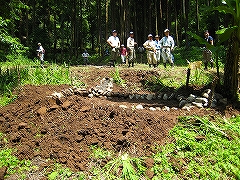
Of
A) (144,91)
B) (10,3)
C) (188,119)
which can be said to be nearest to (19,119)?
(188,119)

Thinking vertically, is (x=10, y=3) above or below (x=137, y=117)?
above

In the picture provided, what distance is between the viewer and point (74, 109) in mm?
5875

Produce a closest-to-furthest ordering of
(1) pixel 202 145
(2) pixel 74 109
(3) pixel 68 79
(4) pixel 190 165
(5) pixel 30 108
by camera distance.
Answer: (4) pixel 190 165 < (1) pixel 202 145 < (2) pixel 74 109 < (5) pixel 30 108 < (3) pixel 68 79

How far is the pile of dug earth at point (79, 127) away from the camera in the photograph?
4777mm

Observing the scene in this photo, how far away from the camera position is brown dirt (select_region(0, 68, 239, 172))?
4.77 metres

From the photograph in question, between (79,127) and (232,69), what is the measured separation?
173 inches

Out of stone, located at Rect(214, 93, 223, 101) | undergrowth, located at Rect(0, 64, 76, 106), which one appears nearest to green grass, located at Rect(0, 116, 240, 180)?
stone, located at Rect(214, 93, 223, 101)

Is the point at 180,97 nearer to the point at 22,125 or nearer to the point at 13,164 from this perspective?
the point at 22,125

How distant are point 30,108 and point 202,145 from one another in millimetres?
3945

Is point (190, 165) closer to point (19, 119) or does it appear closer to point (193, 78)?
point (19, 119)

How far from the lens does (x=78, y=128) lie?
5180mm

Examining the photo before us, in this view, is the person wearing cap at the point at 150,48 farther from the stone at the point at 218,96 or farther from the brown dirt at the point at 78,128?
the brown dirt at the point at 78,128

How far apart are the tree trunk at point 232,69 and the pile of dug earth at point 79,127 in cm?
98

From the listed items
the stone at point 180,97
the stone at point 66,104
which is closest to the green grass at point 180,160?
the stone at point 66,104
